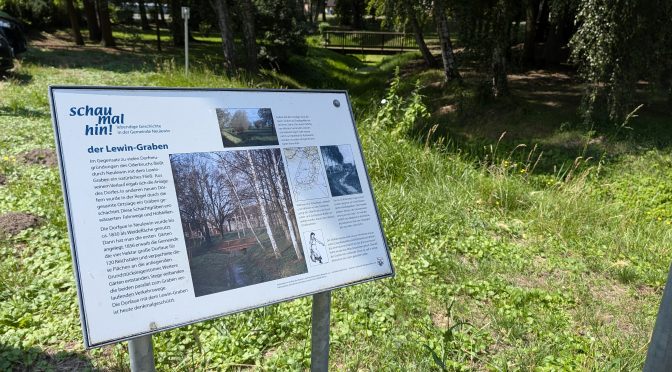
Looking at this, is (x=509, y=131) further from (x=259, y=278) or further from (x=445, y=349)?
(x=259, y=278)

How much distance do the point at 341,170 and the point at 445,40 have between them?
12236 mm

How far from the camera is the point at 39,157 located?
594 cm

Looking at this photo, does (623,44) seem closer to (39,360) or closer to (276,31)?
(39,360)

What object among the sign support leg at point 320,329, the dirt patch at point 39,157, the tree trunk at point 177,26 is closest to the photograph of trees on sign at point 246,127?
the sign support leg at point 320,329

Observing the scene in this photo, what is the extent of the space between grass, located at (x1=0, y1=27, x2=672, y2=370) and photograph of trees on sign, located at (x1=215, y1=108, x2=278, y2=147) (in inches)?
53.0

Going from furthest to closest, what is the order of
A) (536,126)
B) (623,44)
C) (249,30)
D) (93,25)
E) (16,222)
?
(93,25), (249,30), (536,126), (623,44), (16,222)

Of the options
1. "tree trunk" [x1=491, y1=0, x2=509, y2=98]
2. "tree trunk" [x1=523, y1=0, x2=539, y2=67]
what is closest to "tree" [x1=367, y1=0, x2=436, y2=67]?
"tree trunk" [x1=491, y1=0, x2=509, y2=98]

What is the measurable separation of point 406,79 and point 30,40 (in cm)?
1467

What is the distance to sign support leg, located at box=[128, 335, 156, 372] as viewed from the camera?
5.69 ft

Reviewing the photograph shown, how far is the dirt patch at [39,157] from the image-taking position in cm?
583

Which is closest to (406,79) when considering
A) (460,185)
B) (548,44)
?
(548,44)

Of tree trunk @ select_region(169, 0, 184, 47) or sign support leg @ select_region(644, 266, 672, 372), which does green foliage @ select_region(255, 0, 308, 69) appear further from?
sign support leg @ select_region(644, 266, 672, 372)

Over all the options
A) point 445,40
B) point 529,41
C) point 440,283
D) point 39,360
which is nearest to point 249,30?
point 445,40

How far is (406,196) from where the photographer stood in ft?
17.3
